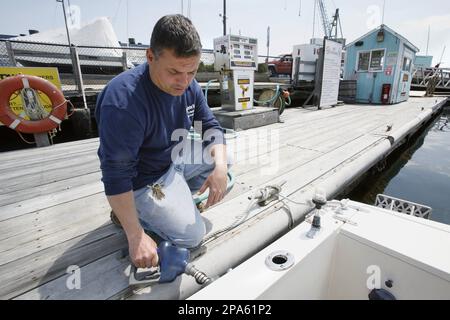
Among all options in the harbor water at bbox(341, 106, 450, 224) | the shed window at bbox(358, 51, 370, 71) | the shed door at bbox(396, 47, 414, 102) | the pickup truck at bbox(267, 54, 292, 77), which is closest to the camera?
the harbor water at bbox(341, 106, 450, 224)

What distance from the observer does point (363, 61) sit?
9.70m

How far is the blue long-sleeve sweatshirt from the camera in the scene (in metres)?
1.08

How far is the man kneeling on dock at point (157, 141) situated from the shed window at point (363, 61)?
1015cm

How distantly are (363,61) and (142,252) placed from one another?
36.6 ft

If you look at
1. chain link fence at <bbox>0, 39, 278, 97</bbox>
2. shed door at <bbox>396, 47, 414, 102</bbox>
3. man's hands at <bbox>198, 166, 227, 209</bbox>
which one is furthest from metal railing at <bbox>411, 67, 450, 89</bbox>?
man's hands at <bbox>198, 166, 227, 209</bbox>

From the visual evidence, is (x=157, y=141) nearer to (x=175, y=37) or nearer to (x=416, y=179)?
(x=175, y=37)

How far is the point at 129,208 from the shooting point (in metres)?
1.09

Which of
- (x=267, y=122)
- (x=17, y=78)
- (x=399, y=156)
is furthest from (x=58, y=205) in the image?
(x=399, y=156)

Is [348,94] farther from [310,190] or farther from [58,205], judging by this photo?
[58,205]

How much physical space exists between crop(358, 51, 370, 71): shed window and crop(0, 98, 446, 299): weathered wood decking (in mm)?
6703

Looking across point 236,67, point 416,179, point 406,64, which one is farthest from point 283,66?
point 416,179

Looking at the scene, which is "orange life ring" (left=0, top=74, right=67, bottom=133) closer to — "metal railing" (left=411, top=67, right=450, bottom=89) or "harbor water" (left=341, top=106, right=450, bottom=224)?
"harbor water" (left=341, top=106, right=450, bottom=224)
